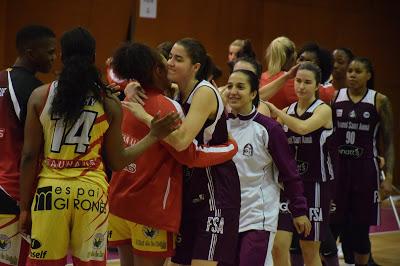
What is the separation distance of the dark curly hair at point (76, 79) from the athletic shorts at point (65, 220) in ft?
1.11

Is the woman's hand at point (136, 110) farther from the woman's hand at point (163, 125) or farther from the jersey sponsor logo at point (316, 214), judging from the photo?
the jersey sponsor logo at point (316, 214)

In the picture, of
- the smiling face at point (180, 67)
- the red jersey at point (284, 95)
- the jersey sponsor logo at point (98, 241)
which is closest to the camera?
the jersey sponsor logo at point (98, 241)

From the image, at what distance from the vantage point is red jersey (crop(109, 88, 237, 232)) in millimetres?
4246

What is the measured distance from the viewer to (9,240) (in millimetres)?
4242

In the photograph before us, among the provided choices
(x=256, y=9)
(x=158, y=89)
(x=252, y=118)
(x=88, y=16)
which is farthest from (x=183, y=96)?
(x=256, y=9)

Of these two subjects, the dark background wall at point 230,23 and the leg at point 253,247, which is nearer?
the leg at point 253,247

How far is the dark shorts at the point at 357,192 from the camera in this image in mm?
7028

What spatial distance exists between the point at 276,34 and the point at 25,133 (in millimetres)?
9587

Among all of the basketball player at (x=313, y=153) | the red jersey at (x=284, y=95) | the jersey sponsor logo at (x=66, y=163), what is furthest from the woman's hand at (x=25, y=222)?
the red jersey at (x=284, y=95)

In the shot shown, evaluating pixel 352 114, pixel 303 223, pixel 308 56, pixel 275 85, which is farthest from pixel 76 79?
pixel 352 114

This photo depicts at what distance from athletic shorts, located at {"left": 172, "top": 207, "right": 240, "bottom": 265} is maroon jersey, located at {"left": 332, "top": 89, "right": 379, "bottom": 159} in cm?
279

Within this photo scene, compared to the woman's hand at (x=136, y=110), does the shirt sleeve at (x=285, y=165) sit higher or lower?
lower

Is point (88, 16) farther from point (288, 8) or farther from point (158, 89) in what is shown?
point (158, 89)

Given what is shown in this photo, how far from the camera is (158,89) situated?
432cm
